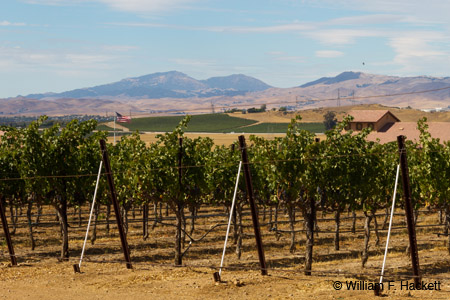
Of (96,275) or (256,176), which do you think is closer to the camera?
(96,275)

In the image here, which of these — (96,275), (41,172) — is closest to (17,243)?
(41,172)

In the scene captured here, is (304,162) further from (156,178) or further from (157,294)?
(157,294)

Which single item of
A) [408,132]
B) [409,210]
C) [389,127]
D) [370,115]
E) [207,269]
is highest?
[370,115]

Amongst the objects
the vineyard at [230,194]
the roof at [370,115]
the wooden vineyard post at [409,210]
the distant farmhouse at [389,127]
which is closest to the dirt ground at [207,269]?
the vineyard at [230,194]

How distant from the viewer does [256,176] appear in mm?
34812

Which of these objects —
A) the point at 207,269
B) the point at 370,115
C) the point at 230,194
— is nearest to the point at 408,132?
the point at 370,115

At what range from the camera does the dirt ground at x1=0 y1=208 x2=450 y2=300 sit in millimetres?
19766

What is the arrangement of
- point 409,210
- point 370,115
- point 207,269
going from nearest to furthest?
point 409,210 < point 207,269 < point 370,115

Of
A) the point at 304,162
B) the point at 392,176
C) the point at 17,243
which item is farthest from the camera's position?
the point at 17,243

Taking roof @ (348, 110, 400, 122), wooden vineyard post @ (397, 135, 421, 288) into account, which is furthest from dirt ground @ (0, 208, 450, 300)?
roof @ (348, 110, 400, 122)

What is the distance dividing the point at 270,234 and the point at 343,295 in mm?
23021

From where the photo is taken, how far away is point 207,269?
79.2 ft

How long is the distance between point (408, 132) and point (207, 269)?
8090 centimetres

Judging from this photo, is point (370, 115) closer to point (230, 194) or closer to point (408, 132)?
point (408, 132)
